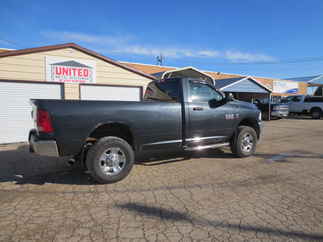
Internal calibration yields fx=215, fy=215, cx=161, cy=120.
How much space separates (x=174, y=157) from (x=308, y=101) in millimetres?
18605

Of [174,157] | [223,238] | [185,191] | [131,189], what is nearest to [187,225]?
[223,238]

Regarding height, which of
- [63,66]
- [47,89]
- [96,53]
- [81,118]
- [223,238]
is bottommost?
[223,238]

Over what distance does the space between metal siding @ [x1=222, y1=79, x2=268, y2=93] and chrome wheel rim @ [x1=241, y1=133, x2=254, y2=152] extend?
10090 millimetres

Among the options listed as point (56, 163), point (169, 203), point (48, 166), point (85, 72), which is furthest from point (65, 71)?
point (169, 203)

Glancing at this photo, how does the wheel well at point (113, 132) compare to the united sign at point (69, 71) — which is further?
the united sign at point (69, 71)

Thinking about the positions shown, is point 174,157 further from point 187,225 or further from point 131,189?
point 187,225

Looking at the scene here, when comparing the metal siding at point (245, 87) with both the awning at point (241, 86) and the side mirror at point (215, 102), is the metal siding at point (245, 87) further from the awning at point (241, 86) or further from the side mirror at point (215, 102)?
the side mirror at point (215, 102)

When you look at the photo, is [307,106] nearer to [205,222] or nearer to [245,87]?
[245,87]

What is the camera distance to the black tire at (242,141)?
574 centimetres

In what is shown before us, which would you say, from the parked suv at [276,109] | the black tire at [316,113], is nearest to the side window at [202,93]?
the parked suv at [276,109]

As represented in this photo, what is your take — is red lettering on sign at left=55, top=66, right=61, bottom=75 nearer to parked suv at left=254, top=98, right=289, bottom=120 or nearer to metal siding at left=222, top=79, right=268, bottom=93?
metal siding at left=222, top=79, right=268, bottom=93

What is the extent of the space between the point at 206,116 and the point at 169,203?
250 centimetres

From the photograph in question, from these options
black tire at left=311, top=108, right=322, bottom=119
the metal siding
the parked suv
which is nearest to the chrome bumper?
the metal siding

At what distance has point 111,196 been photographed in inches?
141
